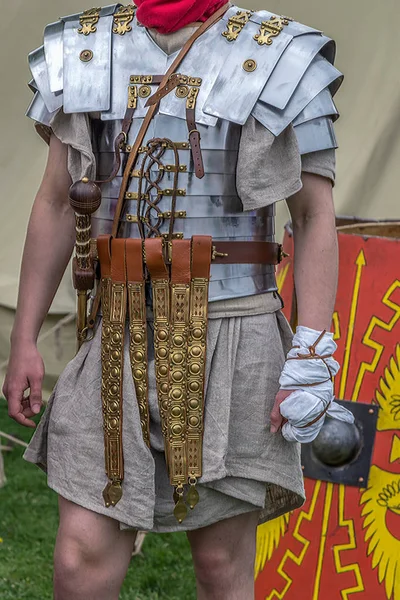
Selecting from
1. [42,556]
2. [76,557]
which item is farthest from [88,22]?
[42,556]

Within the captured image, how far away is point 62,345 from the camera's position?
18.9 feet

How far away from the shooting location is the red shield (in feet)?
10.4

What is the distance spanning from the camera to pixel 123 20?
2648mm

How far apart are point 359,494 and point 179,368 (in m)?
0.93

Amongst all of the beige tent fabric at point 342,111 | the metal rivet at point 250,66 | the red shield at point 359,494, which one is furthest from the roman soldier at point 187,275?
the beige tent fabric at point 342,111

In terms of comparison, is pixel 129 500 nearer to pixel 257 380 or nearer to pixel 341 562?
pixel 257 380

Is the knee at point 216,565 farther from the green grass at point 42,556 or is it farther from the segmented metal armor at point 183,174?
the green grass at point 42,556

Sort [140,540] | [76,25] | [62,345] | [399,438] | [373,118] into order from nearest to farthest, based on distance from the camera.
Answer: [76,25] < [399,438] < [140,540] < [373,118] < [62,345]

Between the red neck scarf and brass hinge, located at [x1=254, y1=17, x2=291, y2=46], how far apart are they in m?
0.14

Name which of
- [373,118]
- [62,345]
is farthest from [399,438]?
[62,345]

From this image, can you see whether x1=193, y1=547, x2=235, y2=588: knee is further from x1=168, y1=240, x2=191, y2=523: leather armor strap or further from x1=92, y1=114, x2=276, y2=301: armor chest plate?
x1=92, y1=114, x2=276, y2=301: armor chest plate

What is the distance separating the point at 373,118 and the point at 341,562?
2.39 metres

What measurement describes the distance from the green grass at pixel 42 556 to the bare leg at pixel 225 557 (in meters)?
1.24

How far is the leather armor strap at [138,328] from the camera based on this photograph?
2518 millimetres
